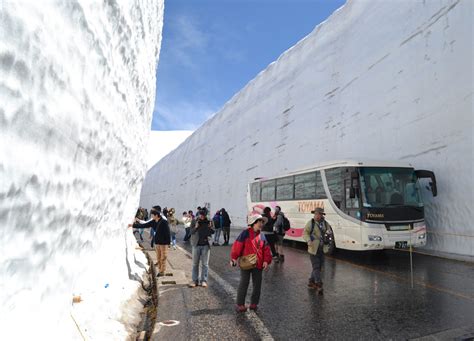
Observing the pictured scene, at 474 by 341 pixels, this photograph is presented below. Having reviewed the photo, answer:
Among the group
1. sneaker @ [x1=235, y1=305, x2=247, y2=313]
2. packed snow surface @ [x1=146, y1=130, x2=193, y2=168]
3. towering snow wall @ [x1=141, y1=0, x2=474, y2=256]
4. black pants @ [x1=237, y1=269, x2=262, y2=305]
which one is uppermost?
packed snow surface @ [x1=146, y1=130, x2=193, y2=168]

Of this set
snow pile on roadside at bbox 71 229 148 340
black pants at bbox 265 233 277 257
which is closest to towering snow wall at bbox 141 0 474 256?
black pants at bbox 265 233 277 257

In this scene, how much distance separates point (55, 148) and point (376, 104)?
17634 millimetres

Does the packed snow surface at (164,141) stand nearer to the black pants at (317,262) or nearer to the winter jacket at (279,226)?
the winter jacket at (279,226)

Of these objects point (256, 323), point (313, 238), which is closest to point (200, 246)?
point (313, 238)

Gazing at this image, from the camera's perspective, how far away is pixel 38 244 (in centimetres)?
289

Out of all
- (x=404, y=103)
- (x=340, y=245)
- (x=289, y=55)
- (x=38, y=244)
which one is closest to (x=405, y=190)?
(x=340, y=245)

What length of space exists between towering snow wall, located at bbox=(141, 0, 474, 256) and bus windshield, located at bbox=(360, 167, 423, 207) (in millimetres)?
2087

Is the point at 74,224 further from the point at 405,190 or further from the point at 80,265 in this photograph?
the point at 405,190

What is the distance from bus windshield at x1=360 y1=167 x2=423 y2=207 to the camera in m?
11.3

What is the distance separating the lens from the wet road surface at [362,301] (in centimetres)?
489

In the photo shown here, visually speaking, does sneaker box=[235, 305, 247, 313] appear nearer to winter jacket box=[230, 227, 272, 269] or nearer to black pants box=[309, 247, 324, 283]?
winter jacket box=[230, 227, 272, 269]

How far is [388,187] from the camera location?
37.7 ft

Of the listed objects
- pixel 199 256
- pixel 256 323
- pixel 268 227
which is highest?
pixel 268 227

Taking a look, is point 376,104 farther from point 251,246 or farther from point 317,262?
point 251,246
